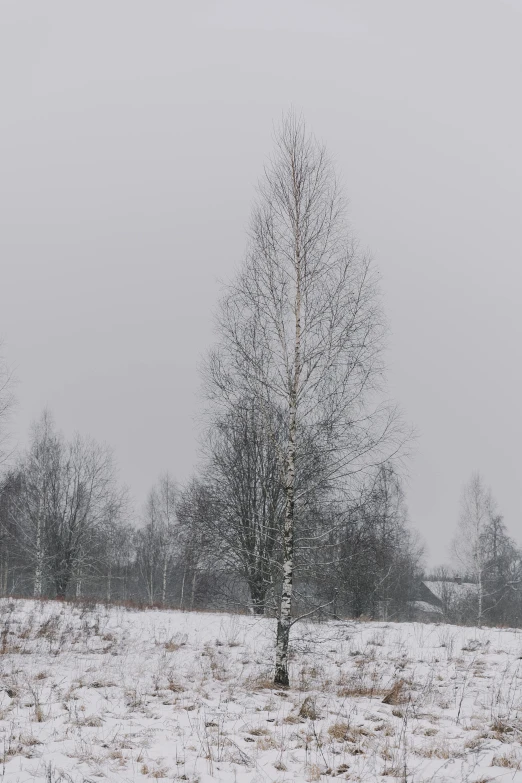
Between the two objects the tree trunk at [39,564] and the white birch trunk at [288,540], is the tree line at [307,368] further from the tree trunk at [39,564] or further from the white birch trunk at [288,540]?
the tree trunk at [39,564]

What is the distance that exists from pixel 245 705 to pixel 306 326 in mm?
6890

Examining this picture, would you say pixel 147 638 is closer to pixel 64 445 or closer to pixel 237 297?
pixel 237 297

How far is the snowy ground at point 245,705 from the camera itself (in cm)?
507

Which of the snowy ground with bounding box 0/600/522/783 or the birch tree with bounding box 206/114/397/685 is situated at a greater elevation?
the birch tree with bounding box 206/114/397/685

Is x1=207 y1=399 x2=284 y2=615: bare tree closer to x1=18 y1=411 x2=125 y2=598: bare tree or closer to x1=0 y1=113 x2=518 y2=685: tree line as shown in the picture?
x1=0 y1=113 x2=518 y2=685: tree line

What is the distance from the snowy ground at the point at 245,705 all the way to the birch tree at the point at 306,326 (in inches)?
92.7

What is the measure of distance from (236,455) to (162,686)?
12.8 meters

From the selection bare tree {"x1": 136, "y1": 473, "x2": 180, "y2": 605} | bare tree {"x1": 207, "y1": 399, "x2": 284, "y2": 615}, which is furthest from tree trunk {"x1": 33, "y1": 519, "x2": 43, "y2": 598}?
bare tree {"x1": 136, "y1": 473, "x2": 180, "y2": 605}

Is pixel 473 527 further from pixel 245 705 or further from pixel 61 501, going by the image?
pixel 245 705

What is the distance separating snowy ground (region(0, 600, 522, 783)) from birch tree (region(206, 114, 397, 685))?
7.72ft

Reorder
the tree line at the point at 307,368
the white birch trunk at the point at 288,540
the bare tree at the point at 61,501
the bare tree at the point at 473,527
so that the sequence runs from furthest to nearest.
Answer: the bare tree at the point at 473,527 → the bare tree at the point at 61,501 → the tree line at the point at 307,368 → the white birch trunk at the point at 288,540

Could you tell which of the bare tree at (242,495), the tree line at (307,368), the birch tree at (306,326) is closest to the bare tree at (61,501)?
the bare tree at (242,495)

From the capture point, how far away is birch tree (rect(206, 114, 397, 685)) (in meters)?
10.4

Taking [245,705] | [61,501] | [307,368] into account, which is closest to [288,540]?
[245,705]
